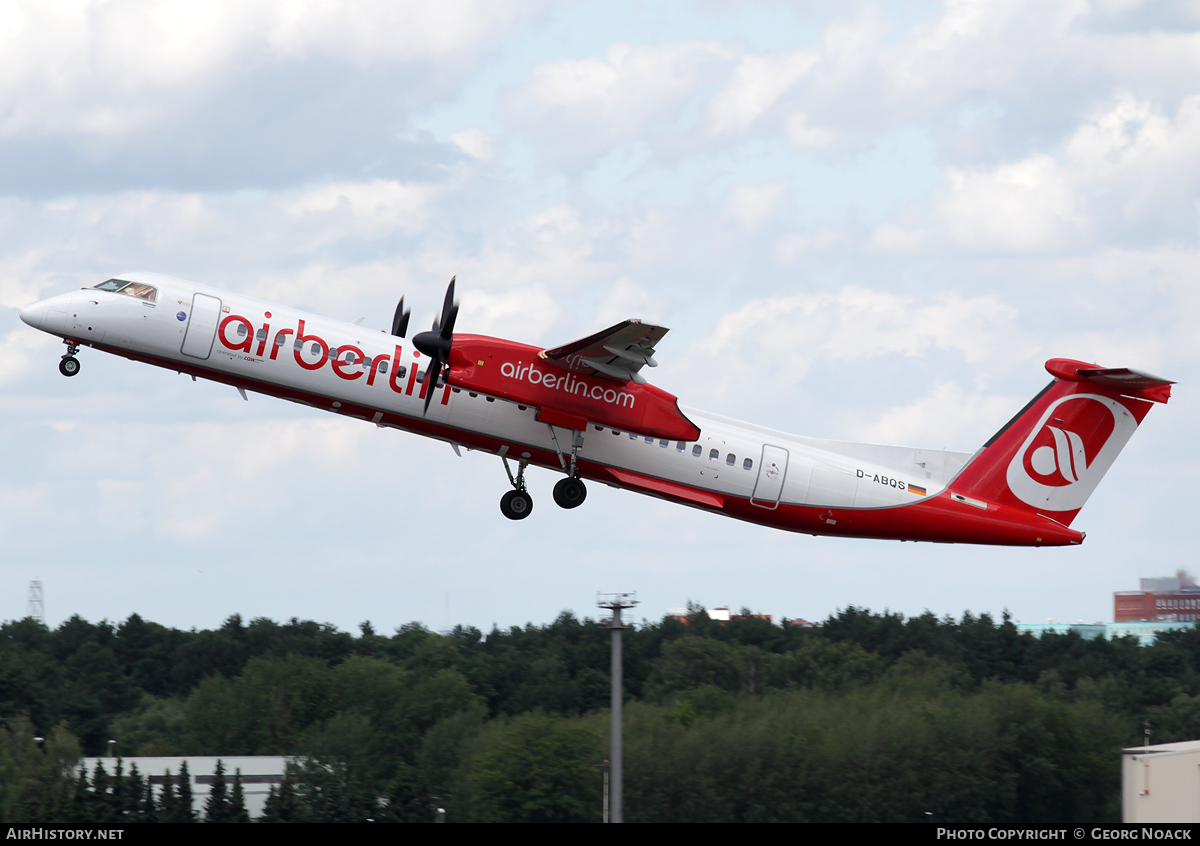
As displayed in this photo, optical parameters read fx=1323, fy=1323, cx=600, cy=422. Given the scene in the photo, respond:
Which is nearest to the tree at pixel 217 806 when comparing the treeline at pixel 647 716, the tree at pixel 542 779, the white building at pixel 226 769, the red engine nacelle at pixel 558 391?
the treeline at pixel 647 716

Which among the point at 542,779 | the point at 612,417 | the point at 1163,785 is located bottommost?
A: the point at 542,779

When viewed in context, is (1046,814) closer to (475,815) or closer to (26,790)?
(475,815)

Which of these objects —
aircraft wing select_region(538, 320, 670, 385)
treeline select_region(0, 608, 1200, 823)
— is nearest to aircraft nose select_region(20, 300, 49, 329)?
aircraft wing select_region(538, 320, 670, 385)

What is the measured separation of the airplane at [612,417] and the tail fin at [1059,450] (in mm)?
32

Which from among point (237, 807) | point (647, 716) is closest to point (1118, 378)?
point (647, 716)

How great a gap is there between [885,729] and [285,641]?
51.5 meters

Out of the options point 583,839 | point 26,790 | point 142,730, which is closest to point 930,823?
point 583,839

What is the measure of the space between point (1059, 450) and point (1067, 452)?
18 cm

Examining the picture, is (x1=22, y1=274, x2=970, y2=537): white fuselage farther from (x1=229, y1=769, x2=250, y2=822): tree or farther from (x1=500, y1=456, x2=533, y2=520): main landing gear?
(x1=229, y1=769, x2=250, y2=822): tree

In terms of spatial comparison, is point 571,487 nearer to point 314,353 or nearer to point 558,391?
point 558,391

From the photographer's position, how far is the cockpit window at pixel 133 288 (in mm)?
26109

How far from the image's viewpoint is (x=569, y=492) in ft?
90.6

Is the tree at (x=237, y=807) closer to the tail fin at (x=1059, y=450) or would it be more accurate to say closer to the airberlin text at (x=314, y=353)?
the airberlin text at (x=314, y=353)

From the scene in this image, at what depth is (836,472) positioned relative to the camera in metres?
28.8
